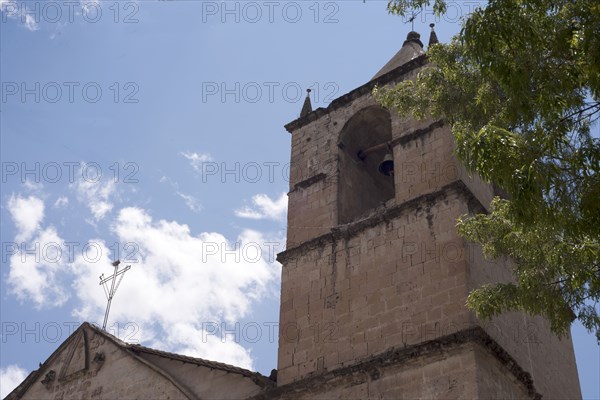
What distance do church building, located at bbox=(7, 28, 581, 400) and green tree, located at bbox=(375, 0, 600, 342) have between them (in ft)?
8.42

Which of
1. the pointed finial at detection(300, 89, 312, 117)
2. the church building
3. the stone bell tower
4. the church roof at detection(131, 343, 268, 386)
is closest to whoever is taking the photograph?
the stone bell tower

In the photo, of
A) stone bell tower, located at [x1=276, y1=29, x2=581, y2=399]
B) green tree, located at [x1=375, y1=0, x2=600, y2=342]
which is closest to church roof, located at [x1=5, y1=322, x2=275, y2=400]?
stone bell tower, located at [x1=276, y1=29, x2=581, y2=399]

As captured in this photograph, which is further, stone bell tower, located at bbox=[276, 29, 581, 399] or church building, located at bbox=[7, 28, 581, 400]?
church building, located at bbox=[7, 28, 581, 400]

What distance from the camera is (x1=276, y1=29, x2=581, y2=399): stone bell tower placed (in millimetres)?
11055

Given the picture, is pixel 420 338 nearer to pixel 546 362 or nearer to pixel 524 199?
pixel 546 362

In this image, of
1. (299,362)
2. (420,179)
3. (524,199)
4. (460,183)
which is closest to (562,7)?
(524,199)

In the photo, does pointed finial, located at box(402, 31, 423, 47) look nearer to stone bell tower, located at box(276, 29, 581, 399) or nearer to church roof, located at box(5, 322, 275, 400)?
stone bell tower, located at box(276, 29, 581, 399)

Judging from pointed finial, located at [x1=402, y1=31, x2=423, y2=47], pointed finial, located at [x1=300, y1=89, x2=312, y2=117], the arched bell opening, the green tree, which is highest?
pointed finial, located at [x1=402, y1=31, x2=423, y2=47]

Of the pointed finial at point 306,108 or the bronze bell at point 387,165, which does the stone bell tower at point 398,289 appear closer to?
the bronze bell at point 387,165

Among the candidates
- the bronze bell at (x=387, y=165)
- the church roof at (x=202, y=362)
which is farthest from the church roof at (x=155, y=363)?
the bronze bell at (x=387, y=165)

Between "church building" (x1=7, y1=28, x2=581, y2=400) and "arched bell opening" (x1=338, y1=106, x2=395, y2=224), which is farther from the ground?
"arched bell opening" (x1=338, y1=106, x2=395, y2=224)

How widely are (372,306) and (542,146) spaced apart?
218 inches

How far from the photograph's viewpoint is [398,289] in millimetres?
12172

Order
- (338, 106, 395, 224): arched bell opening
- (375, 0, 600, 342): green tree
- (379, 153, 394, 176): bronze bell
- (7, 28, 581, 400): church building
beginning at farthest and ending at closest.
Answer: (338, 106, 395, 224): arched bell opening < (379, 153, 394, 176): bronze bell < (7, 28, 581, 400): church building < (375, 0, 600, 342): green tree
